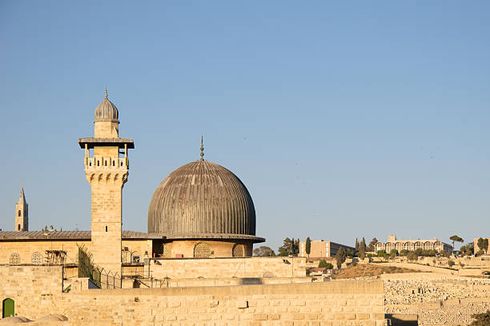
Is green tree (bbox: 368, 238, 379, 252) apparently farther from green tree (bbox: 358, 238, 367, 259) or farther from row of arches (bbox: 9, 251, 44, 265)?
row of arches (bbox: 9, 251, 44, 265)

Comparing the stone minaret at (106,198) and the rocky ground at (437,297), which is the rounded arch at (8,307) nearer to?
the stone minaret at (106,198)

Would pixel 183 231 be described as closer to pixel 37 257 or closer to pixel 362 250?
pixel 37 257

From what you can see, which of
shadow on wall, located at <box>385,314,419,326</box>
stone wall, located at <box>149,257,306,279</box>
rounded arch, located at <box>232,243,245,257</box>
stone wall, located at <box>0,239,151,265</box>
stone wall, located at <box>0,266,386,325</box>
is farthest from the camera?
rounded arch, located at <box>232,243,245,257</box>

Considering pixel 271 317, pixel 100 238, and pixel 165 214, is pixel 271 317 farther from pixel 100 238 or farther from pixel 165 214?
pixel 165 214

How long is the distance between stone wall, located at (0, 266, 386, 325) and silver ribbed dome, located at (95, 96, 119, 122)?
623 inches

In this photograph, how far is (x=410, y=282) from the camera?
87.4 metres

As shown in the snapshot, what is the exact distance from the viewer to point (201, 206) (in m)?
43.4

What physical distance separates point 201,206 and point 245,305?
21648 millimetres

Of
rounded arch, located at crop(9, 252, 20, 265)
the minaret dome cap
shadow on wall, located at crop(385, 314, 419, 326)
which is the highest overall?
the minaret dome cap

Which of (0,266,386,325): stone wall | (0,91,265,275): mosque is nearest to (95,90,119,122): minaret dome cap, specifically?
(0,91,265,275): mosque

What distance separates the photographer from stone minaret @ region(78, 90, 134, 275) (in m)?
37.9

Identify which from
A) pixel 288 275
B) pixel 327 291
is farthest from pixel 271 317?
pixel 288 275

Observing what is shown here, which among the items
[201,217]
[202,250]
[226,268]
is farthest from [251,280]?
[201,217]

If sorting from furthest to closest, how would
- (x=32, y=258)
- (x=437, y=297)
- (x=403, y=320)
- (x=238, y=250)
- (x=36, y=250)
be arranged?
(x=437, y=297), (x=238, y=250), (x=36, y=250), (x=32, y=258), (x=403, y=320)
